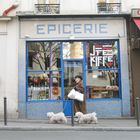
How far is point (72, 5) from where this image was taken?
17.3m

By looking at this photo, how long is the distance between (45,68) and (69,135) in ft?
18.4

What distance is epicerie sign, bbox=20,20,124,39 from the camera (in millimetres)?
17125

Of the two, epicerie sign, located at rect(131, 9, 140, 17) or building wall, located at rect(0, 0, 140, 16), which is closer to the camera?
epicerie sign, located at rect(131, 9, 140, 17)

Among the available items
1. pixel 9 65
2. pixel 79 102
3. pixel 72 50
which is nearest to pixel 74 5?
pixel 72 50

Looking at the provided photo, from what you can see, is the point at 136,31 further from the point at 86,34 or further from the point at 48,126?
the point at 48,126

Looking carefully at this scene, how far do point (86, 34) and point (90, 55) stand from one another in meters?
0.91

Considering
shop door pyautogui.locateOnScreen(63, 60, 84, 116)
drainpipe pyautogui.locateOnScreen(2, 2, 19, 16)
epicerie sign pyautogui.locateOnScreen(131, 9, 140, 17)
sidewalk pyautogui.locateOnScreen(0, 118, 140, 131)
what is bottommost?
sidewalk pyautogui.locateOnScreen(0, 118, 140, 131)

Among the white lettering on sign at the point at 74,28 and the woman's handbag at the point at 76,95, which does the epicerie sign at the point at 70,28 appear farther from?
the woman's handbag at the point at 76,95

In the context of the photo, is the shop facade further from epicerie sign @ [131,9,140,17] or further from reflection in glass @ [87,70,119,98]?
epicerie sign @ [131,9,140,17]

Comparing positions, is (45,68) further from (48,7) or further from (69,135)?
(69,135)

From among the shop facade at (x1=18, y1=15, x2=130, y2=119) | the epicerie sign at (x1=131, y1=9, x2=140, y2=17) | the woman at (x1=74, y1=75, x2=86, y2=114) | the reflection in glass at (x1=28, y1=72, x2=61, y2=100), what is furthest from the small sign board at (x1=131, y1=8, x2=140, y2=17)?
the reflection in glass at (x1=28, y1=72, x2=61, y2=100)

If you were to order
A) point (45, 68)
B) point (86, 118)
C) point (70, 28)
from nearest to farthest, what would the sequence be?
point (86, 118)
point (70, 28)
point (45, 68)

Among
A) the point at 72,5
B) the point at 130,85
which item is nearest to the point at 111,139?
the point at 130,85

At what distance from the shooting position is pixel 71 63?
17.4 meters
